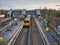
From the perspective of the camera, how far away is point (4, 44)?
2386 cm

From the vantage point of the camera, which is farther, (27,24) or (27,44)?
(27,24)

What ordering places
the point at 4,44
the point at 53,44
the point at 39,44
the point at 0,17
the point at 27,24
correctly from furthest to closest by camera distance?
the point at 0,17, the point at 27,24, the point at 39,44, the point at 53,44, the point at 4,44

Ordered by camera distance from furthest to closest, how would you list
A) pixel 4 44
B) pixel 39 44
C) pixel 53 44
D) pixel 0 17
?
pixel 0 17
pixel 39 44
pixel 53 44
pixel 4 44

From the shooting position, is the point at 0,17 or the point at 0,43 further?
the point at 0,17

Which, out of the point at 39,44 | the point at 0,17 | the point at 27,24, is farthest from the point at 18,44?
the point at 0,17

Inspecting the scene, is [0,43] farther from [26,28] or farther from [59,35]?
[26,28]

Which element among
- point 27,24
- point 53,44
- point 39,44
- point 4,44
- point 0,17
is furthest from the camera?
point 0,17

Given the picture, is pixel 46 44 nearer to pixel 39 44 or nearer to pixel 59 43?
pixel 59 43

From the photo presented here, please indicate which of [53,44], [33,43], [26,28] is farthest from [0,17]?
[53,44]

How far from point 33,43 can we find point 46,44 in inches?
216

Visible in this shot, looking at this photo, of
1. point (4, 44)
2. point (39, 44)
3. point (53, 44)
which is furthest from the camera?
point (39, 44)

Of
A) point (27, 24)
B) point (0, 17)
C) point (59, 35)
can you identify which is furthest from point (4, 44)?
point (0, 17)

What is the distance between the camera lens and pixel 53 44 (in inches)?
1007

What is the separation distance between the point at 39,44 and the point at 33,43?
55.8 inches
